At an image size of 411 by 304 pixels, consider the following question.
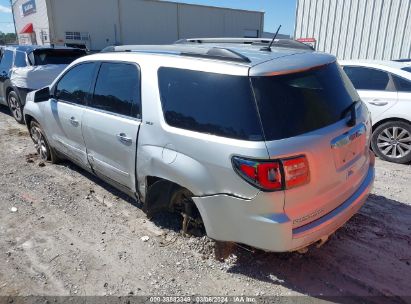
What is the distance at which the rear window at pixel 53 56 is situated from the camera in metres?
7.79

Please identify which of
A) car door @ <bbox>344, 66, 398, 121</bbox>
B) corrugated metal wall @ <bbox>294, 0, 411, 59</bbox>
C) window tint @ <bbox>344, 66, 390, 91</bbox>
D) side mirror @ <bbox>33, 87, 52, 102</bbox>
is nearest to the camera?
side mirror @ <bbox>33, 87, 52, 102</bbox>

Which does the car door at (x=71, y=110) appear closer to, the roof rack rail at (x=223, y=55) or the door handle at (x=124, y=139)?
the door handle at (x=124, y=139)

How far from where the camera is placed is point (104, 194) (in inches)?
176

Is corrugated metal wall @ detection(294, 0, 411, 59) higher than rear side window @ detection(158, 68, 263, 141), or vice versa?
corrugated metal wall @ detection(294, 0, 411, 59)

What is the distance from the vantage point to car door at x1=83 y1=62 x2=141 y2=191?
10.6 ft

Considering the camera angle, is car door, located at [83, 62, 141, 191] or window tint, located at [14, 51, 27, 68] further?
window tint, located at [14, 51, 27, 68]

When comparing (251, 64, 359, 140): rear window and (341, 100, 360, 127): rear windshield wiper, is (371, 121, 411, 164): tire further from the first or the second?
(251, 64, 359, 140): rear window

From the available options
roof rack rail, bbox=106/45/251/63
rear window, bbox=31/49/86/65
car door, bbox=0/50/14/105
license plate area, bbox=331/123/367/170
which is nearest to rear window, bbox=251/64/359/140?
license plate area, bbox=331/123/367/170

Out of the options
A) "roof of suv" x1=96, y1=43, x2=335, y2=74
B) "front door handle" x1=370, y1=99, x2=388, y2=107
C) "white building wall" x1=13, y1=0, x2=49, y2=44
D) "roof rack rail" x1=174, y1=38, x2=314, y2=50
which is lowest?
"front door handle" x1=370, y1=99, x2=388, y2=107

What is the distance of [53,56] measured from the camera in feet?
26.3

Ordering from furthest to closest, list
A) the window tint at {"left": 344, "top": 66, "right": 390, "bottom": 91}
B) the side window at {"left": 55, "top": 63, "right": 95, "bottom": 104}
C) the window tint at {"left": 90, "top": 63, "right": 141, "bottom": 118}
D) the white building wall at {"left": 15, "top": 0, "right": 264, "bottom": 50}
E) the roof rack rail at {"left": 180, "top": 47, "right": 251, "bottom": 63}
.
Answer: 1. the white building wall at {"left": 15, "top": 0, "right": 264, "bottom": 50}
2. the window tint at {"left": 344, "top": 66, "right": 390, "bottom": 91}
3. the side window at {"left": 55, "top": 63, "right": 95, "bottom": 104}
4. the window tint at {"left": 90, "top": 63, "right": 141, "bottom": 118}
5. the roof rack rail at {"left": 180, "top": 47, "right": 251, "bottom": 63}

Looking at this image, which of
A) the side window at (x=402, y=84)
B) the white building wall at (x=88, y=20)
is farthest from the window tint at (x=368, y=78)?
the white building wall at (x=88, y=20)

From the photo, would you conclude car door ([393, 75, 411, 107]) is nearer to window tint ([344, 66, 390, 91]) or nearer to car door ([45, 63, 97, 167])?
window tint ([344, 66, 390, 91])

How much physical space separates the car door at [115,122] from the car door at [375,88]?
416 cm
